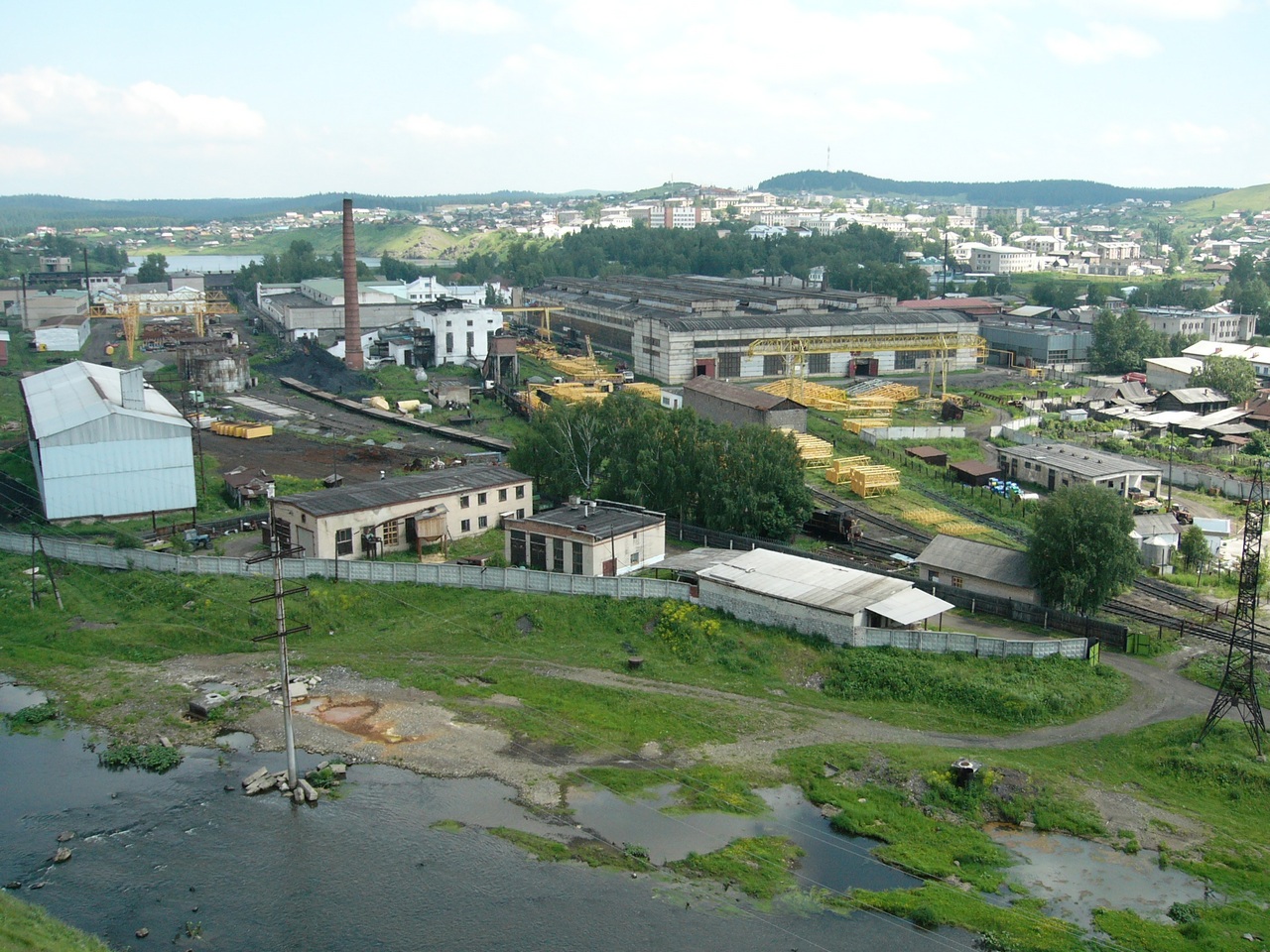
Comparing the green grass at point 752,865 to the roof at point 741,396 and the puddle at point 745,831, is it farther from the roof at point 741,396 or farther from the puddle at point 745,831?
the roof at point 741,396

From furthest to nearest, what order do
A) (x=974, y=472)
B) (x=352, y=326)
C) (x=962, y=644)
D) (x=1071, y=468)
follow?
(x=352, y=326) → (x=974, y=472) → (x=1071, y=468) → (x=962, y=644)

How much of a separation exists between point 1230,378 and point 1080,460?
17592mm

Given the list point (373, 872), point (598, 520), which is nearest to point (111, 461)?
point (598, 520)

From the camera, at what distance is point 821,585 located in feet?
72.9

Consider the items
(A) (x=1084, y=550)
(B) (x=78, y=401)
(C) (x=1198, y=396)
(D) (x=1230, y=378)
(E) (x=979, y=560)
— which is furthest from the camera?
(D) (x=1230, y=378)

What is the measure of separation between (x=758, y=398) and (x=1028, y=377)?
867 inches

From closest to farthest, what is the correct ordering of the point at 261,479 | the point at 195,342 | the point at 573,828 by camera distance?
the point at 573,828 < the point at 261,479 < the point at 195,342

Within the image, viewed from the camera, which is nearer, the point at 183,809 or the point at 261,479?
the point at 183,809

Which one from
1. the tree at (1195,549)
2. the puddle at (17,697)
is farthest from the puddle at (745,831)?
the tree at (1195,549)

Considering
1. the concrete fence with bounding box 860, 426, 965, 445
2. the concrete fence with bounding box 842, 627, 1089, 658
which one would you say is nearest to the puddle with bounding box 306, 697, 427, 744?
the concrete fence with bounding box 842, 627, 1089, 658

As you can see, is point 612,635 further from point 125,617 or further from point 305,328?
point 305,328

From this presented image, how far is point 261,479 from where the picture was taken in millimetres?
32281

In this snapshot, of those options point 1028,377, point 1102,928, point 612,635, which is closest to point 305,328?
point 1028,377

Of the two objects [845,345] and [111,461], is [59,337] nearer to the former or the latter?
[111,461]
